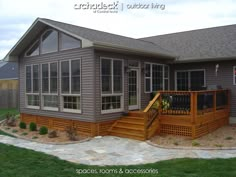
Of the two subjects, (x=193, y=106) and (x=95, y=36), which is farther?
(x=95, y=36)

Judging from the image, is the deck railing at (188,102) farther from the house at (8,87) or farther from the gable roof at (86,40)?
the house at (8,87)

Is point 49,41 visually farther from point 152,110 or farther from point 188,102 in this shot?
point 188,102

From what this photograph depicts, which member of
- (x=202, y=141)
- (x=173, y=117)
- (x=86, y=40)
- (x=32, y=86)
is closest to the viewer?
(x=202, y=141)

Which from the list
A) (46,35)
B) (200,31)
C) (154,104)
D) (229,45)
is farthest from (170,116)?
(200,31)

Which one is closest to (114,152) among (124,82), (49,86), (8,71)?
(124,82)

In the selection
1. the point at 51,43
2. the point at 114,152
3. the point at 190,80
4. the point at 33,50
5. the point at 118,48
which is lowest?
the point at 114,152

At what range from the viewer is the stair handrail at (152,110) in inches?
343

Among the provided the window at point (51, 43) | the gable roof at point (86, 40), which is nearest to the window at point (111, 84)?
the gable roof at point (86, 40)

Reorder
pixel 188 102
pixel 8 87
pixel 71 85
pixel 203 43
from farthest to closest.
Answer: pixel 8 87
pixel 203 43
pixel 71 85
pixel 188 102

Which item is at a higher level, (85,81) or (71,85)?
(85,81)

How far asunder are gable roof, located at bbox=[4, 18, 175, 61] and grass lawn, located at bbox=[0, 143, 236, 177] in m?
4.08

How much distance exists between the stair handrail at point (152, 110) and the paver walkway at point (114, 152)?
3.07 feet

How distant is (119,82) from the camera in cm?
992

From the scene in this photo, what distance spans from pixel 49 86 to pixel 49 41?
75.1 inches
